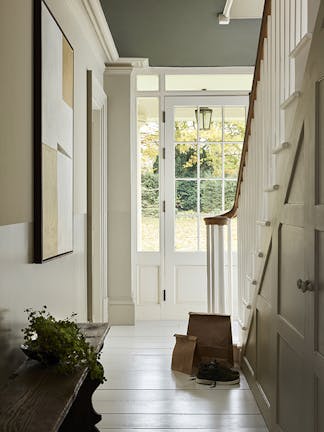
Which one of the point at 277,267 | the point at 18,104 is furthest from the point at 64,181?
the point at 277,267

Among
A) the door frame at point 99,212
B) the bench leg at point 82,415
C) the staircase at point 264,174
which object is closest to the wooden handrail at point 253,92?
the staircase at point 264,174

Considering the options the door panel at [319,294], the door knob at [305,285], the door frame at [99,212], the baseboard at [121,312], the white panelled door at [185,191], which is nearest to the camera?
the door panel at [319,294]

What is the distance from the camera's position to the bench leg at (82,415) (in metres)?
3.20

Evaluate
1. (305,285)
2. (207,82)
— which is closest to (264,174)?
(305,285)

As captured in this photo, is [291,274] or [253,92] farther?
[253,92]

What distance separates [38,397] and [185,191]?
4.81 metres

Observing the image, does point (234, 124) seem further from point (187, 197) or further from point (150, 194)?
point (150, 194)

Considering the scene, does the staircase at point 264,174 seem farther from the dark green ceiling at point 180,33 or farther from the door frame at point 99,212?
the dark green ceiling at point 180,33

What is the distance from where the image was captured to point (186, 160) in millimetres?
6930

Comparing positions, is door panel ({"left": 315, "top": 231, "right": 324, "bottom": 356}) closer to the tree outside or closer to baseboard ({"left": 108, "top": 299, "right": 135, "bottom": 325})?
baseboard ({"left": 108, "top": 299, "right": 135, "bottom": 325})

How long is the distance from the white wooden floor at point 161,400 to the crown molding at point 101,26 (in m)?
2.64

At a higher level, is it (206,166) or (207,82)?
(207,82)

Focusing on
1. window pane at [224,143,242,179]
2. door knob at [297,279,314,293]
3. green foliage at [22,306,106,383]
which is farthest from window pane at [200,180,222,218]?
door knob at [297,279,314,293]

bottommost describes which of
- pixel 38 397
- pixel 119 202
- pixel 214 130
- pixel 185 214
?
pixel 38 397
